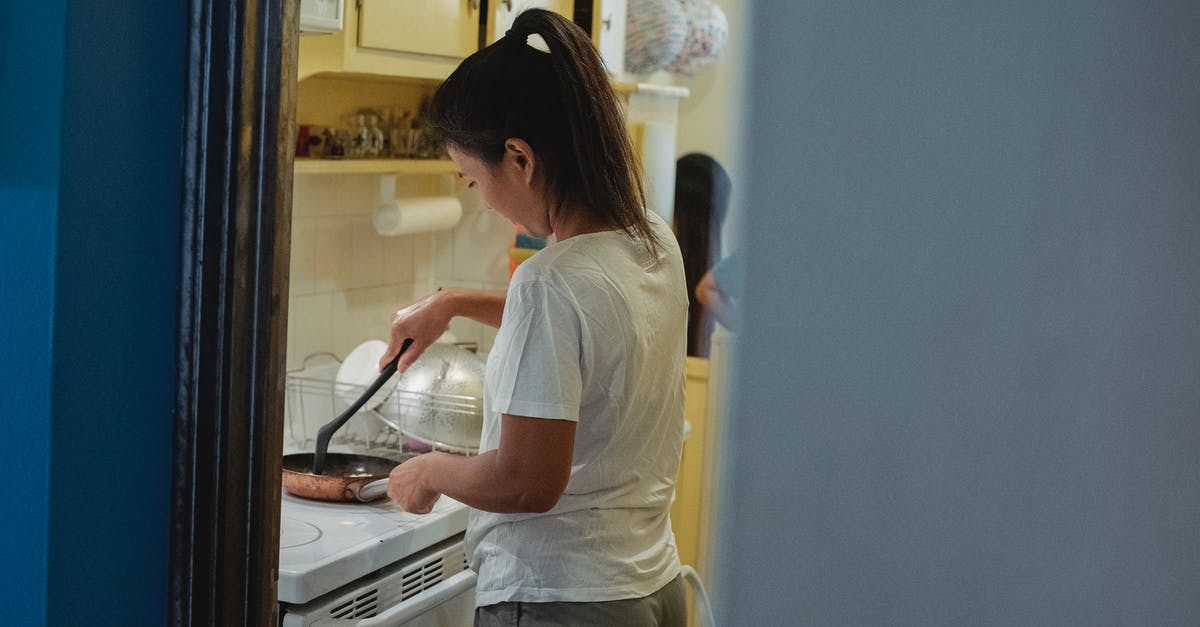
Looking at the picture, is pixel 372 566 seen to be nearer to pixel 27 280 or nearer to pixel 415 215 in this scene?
pixel 27 280

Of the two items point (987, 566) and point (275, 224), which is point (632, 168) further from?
point (987, 566)

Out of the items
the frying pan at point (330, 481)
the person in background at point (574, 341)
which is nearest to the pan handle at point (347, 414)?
the frying pan at point (330, 481)

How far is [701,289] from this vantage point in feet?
8.39

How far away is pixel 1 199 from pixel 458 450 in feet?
3.18

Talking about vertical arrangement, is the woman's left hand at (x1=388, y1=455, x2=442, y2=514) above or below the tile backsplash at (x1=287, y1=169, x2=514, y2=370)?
below

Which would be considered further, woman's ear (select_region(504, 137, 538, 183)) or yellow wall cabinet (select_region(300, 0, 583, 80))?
yellow wall cabinet (select_region(300, 0, 583, 80))

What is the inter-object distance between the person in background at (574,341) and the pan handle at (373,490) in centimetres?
48

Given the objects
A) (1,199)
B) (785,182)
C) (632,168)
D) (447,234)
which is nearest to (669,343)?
(632,168)

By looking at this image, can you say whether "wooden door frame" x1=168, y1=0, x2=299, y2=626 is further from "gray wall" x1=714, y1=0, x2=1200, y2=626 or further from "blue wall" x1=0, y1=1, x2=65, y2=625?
"gray wall" x1=714, y1=0, x2=1200, y2=626

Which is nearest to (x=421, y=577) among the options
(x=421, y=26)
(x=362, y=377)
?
(x=362, y=377)

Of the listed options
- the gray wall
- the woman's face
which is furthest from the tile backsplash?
the gray wall

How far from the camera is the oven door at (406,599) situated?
1.43m

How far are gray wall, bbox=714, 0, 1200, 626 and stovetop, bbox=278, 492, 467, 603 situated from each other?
46.9 inches

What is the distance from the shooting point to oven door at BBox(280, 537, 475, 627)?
143cm
